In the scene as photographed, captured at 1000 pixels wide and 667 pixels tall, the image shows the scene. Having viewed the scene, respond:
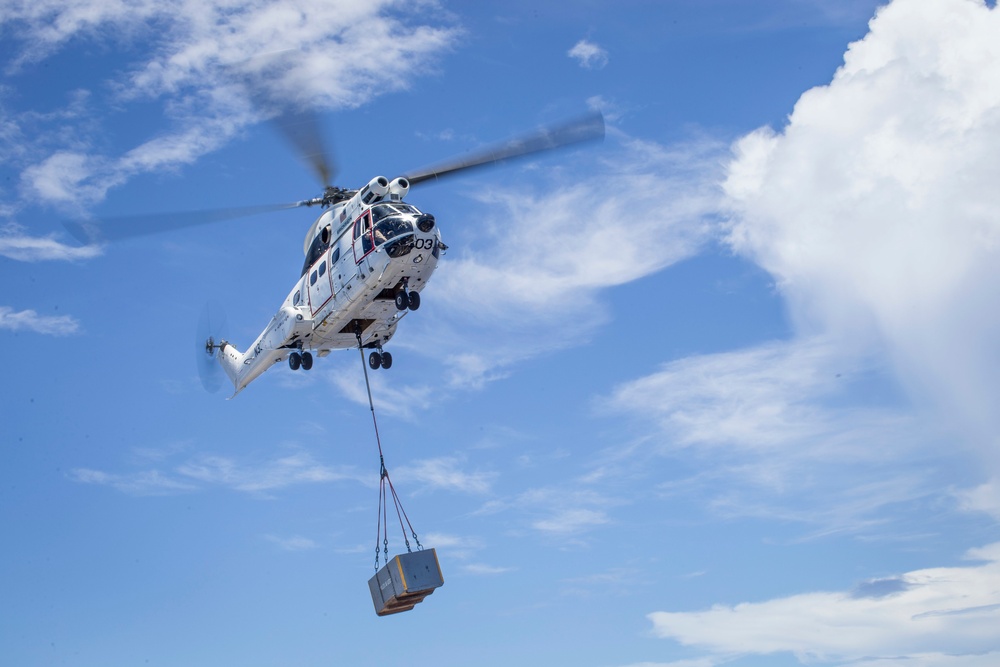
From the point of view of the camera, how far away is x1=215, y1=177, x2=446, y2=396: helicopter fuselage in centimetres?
3844

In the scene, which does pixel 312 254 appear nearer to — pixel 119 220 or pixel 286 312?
pixel 286 312

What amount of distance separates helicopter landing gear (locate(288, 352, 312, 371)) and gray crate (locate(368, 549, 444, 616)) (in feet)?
32.3

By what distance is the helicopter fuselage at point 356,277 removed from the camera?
38.4 metres

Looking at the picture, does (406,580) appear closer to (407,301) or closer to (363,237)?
(407,301)

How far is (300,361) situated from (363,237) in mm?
6804

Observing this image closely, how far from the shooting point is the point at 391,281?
128 ft

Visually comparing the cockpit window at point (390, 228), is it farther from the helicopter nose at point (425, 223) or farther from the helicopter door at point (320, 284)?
the helicopter door at point (320, 284)

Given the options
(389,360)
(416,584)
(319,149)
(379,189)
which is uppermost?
(319,149)

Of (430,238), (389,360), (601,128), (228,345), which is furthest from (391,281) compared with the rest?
(228,345)

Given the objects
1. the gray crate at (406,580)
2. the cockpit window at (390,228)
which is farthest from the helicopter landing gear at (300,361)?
the gray crate at (406,580)

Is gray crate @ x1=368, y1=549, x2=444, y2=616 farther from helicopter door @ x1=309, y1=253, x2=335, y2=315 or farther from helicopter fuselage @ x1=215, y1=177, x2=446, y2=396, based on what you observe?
helicopter door @ x1=309, y1=253, x2=335, y2=315

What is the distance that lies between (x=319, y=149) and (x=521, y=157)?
8206mm

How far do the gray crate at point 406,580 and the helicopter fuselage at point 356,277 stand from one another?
29.2 feet

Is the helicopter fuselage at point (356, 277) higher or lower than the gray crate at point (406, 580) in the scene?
higher
